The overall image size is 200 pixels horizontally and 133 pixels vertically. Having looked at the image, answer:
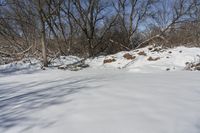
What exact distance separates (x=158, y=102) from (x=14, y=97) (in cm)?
258

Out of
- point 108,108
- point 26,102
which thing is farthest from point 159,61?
point 108,108

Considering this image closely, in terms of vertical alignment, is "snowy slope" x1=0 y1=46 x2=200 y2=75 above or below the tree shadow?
above

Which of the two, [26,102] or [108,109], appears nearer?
[108,109]

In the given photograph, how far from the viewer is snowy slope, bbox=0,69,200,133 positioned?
331 cm

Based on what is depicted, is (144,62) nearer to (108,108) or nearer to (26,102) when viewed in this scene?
(26,102)

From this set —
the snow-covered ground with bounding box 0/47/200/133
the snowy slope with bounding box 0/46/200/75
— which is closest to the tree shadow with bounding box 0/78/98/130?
the snow-covered ground with bounding box 0/47/200/133

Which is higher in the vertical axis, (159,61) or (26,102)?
(159,61)

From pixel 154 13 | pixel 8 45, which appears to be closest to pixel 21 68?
pixel 8 45

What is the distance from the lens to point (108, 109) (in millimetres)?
3869

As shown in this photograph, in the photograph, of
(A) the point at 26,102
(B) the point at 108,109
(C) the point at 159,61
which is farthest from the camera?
(C) the point at 159,61

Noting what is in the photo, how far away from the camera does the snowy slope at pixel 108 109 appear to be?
331 centimetres

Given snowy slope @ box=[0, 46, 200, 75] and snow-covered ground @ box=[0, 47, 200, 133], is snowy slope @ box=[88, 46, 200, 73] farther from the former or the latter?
snow-covered ground @ box=[0, 47, 200, 133]

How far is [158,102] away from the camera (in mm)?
4020

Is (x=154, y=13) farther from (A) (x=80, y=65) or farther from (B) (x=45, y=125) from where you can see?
(B) (x=45, y=125)
